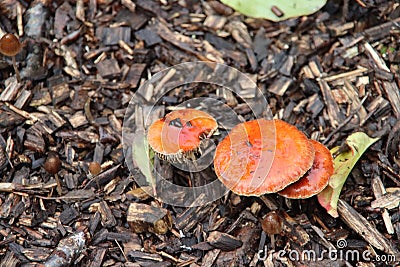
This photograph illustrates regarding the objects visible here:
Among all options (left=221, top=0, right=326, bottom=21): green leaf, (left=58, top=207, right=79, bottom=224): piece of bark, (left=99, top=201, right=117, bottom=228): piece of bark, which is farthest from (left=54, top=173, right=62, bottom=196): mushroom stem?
(left=221, top=0, right=326, bottom=21): green leaf

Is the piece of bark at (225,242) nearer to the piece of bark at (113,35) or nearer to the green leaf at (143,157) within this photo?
the green leaf at (143,157)

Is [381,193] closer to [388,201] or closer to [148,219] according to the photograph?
[388,201]

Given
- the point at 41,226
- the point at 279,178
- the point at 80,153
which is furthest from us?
the point at 80,153

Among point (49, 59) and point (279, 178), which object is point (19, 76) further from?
point (279, 178)

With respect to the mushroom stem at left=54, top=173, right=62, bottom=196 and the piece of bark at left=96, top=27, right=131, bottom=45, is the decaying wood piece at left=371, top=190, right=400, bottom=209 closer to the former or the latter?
the mushroom stem at left=54, top=173, right=62, bottom=196

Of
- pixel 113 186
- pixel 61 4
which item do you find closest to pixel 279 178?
pixel 113 186

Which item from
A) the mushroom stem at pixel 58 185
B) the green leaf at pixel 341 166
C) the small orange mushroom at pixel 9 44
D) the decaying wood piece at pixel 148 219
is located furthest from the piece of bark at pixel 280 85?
the small orange mushroom at pixel 9 44
